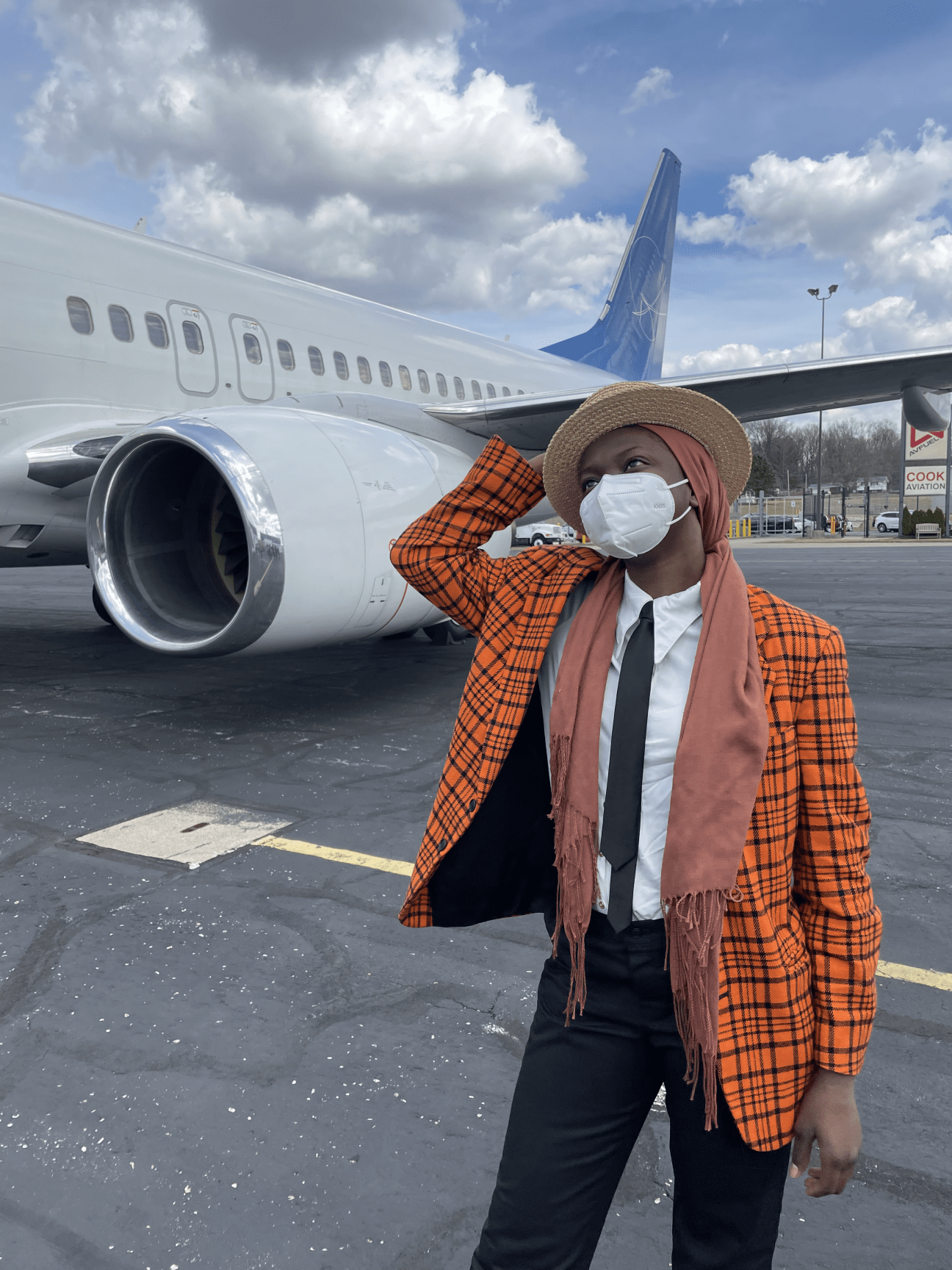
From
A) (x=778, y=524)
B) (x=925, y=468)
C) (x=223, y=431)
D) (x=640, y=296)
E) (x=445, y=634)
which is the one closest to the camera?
(x=223, y=431)

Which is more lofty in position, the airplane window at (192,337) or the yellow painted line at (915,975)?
the airplane window at (192,337)

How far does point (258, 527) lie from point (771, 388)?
15.1 ft

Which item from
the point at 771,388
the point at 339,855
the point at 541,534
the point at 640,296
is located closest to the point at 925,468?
the point at 541,534

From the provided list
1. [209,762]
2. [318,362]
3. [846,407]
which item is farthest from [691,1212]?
[846,407]

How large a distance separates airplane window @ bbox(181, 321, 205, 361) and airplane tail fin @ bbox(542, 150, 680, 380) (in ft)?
30.5

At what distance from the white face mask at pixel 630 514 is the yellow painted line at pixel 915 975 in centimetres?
191

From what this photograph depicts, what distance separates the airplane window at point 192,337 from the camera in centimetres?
673

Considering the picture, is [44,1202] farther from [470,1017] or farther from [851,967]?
[851,967]

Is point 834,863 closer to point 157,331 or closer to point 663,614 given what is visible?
point 663,614

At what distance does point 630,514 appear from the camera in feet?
4.59

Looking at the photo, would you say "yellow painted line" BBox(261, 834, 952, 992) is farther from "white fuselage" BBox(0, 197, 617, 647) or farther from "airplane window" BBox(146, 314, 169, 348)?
"airplane window" BBox(146, 314, 169, 348)

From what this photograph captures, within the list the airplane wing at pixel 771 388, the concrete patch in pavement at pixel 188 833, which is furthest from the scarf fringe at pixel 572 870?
the airplane wing at pixel 771 388

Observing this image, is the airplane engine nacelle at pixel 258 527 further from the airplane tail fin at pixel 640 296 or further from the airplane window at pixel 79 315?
the airplane tail fin at pixel 640 296

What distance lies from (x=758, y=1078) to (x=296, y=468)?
13.6 ft
